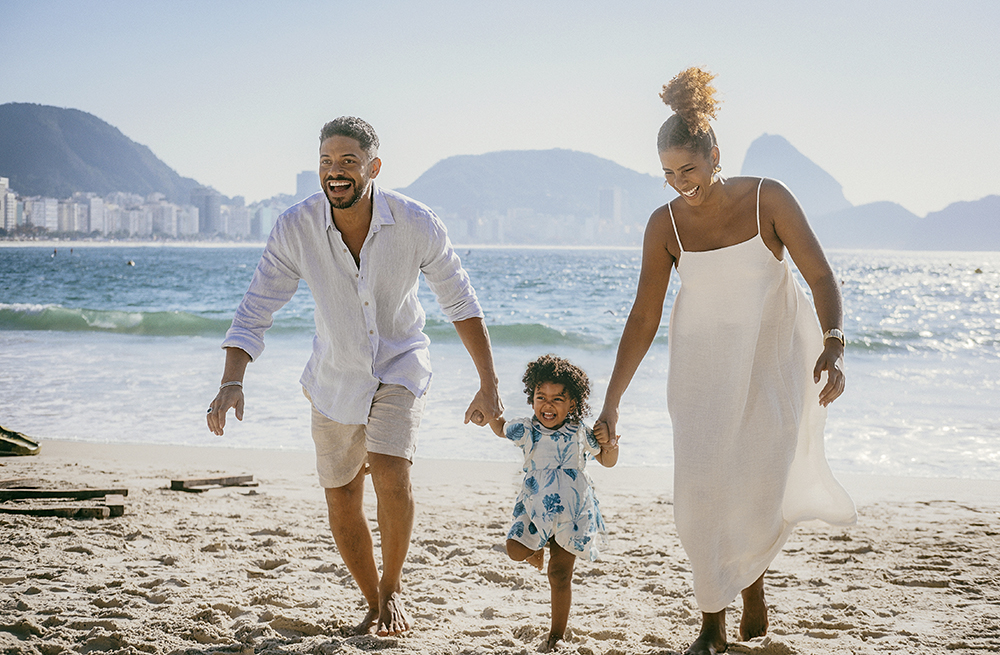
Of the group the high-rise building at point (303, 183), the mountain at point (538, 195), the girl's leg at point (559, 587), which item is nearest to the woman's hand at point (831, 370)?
the girl's leg at point (559, 587)

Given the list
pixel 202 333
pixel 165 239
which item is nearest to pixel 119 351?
pixel 202 333

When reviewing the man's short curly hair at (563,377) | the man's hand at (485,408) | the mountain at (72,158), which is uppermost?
the mountain at (72,158)

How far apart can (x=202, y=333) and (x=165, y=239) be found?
376 ft

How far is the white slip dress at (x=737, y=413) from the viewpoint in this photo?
2.88 meters

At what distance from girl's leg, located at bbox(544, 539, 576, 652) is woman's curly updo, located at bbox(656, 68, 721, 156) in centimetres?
147

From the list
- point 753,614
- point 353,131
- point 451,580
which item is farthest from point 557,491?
point 353,131

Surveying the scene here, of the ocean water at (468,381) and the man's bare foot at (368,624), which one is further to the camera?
the ocean water at (468,381)

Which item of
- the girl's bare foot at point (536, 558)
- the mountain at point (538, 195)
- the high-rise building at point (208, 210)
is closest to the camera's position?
the girl's bare foot at point (536, 558)

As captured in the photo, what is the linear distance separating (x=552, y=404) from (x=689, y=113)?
44.4 inches

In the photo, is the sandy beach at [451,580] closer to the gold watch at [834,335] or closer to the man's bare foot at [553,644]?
the man's bare foot at [553,644]

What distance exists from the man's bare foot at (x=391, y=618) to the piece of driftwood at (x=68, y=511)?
2.53m

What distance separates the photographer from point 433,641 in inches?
123

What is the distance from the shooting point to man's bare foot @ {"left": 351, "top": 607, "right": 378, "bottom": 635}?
314cm

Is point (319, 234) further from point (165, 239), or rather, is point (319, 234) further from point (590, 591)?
point (165, 239)
